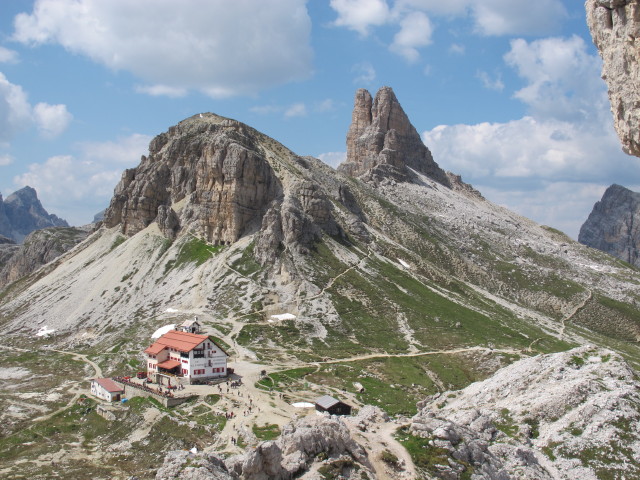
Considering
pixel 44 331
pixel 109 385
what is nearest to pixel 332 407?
pixel 109 385

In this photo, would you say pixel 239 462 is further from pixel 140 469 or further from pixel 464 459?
pixel 140 469

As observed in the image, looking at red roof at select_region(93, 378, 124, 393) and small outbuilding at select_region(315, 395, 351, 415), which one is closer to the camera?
small outbuilding at select_region(315, 395, 351, 415)

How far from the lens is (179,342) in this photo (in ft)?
294

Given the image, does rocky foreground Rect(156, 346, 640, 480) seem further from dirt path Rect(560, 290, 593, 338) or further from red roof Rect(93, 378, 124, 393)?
dirt path Rect(560, 290, 593, 338)

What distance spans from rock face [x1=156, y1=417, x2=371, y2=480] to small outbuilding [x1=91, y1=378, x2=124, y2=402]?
156ft

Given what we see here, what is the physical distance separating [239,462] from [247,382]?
4775 cm

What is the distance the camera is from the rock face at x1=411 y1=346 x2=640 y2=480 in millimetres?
43812

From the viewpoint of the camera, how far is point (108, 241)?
18438cm

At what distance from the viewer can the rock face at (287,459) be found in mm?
33781

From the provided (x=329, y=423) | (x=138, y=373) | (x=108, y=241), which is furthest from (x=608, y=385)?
(x=108, y=241)

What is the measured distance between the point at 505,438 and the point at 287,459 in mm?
25189

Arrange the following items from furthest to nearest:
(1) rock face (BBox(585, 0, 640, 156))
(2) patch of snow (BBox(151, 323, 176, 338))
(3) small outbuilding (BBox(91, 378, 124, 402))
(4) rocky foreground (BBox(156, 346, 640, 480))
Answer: (2) patch of snow (BBox(151, 323, 176, 338))
(3) small outbuilding (BBox(91, 378, 124, 402))
(4) rocky foreground (BBox(156, 346, 640, 480))
(1) rock face (BBox(585, 0, 640, 156))

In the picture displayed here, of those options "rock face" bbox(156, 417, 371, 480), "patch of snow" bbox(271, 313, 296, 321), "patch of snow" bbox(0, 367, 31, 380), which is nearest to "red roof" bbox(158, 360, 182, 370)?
"patch of snow" bbox(0, 367, 31, 380)

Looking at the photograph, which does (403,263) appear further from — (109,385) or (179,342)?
(109,385)
